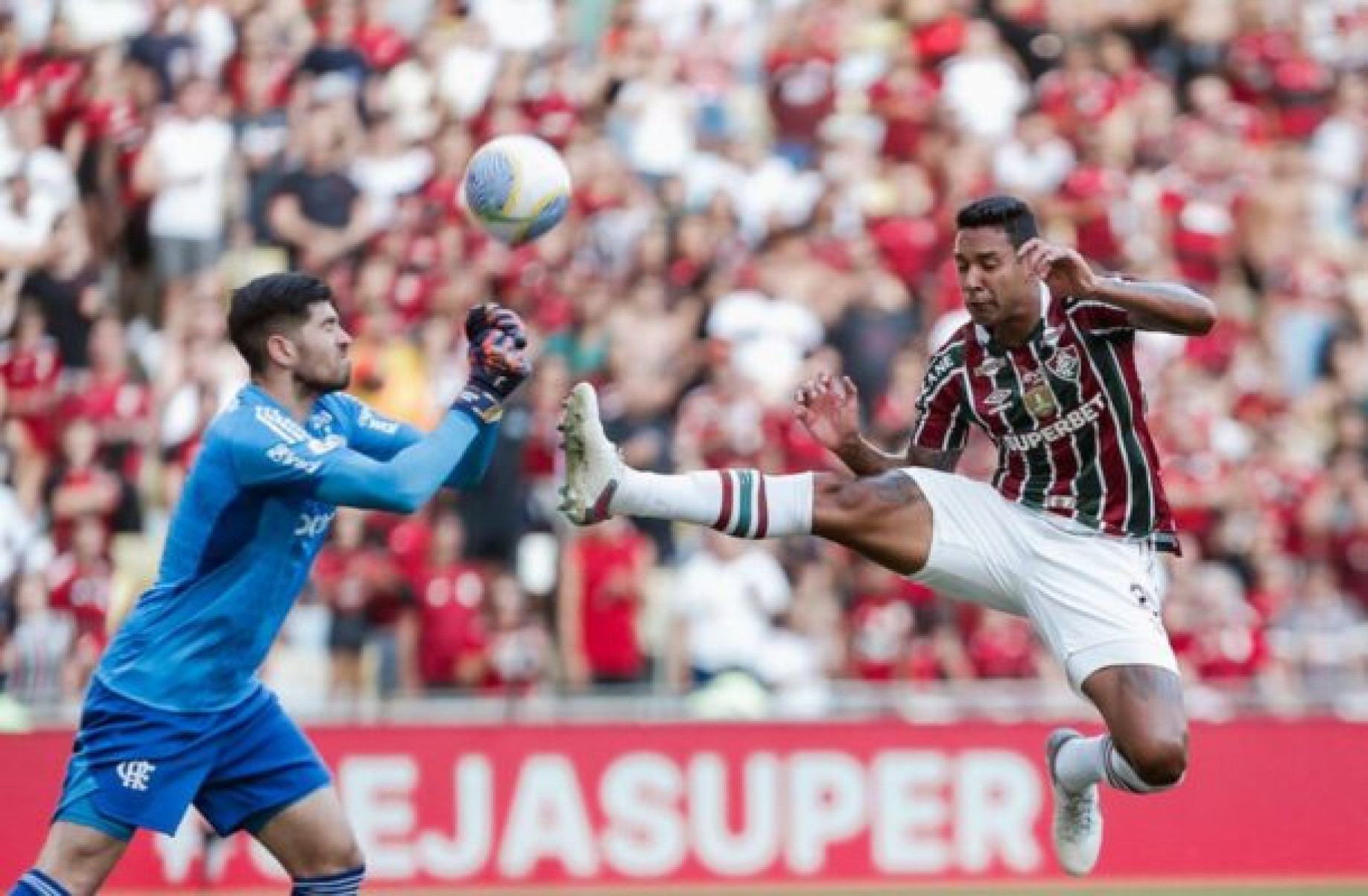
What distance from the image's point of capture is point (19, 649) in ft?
44.0

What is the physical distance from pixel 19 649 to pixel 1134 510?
673 centimetres

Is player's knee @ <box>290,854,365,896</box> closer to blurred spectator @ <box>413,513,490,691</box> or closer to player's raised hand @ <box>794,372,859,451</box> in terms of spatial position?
player's raised hand @ <box>794,372,859,451</box>

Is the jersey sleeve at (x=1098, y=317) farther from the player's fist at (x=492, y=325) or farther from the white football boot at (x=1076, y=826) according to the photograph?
the player's fist at (x=492, y=325)

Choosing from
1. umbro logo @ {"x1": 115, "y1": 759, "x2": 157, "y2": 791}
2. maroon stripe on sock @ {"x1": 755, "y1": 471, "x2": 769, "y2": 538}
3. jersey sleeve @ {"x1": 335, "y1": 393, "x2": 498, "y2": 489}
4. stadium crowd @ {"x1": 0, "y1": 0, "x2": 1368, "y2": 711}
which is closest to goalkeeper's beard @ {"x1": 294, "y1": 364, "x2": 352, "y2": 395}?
jersey sleeve @ {"x1": 335, "y1": 393, "x2": 498, "y2": 489}

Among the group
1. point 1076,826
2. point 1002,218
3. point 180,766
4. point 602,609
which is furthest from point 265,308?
point 602,609

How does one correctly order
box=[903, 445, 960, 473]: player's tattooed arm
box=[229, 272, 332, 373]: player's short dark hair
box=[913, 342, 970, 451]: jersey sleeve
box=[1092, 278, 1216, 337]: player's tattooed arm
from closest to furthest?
1. box=[229, 272, 332, 373]: player's short dark hair
2. box=[1092, 278, 1216, 337]: player's tattooed arm
3. box=[913, 342, 970, 451]: jersey sleeve
4. box=[903, 445, 960, 473]: player's tattooed arm

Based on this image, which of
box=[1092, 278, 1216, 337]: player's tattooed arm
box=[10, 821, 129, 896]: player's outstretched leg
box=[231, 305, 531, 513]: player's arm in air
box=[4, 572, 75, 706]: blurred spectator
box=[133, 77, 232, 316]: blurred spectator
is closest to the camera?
box=[10, 821, 129, 896]: player's outstretched leg

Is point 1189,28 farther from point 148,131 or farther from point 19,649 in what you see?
point 19,649

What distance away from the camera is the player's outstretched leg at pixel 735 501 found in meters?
8.71

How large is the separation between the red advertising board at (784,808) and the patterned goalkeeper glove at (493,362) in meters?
5.19

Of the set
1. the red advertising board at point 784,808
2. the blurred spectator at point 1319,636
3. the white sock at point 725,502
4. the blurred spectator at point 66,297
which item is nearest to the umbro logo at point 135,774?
the white sock at point 725,502

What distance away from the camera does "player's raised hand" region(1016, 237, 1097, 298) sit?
7.97m

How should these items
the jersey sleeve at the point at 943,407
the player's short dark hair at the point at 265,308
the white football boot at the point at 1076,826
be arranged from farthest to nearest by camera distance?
the white football boot at the point at 1076,826
the jersey sleeve at the point at 943,407
the player's short dark hair at the point at 265,308

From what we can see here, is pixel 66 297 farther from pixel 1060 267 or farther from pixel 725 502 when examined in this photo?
pixel 1060 267
